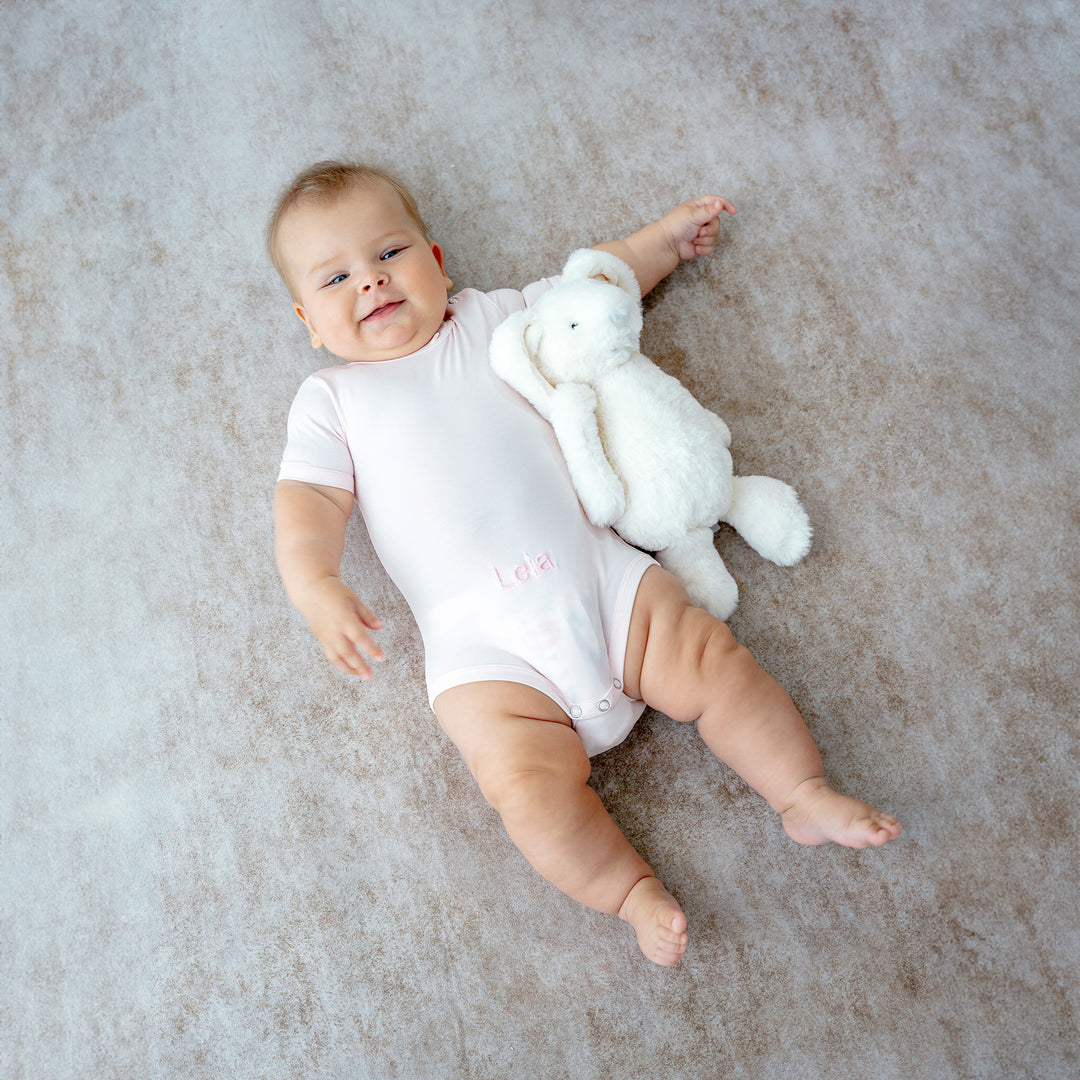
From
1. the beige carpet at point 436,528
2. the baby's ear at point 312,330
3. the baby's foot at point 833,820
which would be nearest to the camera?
the baby's foot at point 833,820

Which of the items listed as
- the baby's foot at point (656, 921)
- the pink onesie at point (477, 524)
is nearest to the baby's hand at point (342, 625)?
the pink onesie at point (477, 524)

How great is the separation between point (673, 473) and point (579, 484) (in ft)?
0.42

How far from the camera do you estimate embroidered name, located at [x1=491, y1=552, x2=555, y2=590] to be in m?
1.07

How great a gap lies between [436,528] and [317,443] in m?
0.22

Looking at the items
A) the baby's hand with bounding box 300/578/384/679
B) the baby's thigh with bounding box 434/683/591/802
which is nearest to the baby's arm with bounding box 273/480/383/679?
the baby's hand with bounding box 300/578/384/679

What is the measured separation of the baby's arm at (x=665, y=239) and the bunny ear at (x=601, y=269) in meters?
0.09

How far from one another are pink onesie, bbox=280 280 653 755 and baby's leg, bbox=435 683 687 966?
0.03m

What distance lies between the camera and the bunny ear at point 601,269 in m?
1.17

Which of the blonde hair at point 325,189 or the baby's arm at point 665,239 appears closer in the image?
the blonde hair at point 325,189

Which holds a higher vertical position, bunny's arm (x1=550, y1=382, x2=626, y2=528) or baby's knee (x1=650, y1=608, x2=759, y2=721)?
bunny's arm (x1=550, y1=382, x2=626, y2=528)

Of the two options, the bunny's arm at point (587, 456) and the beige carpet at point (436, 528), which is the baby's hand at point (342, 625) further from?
the bunny's arm at point (587, 456)

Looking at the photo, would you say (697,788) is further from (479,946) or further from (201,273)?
(201,273)

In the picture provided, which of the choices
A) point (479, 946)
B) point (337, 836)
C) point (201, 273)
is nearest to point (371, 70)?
point (201, 273)

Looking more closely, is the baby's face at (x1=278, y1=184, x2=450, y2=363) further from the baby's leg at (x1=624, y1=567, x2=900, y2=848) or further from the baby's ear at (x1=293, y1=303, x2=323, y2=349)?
the baby's leg at (x1=624, y1=567, x2=900, y2=848)
